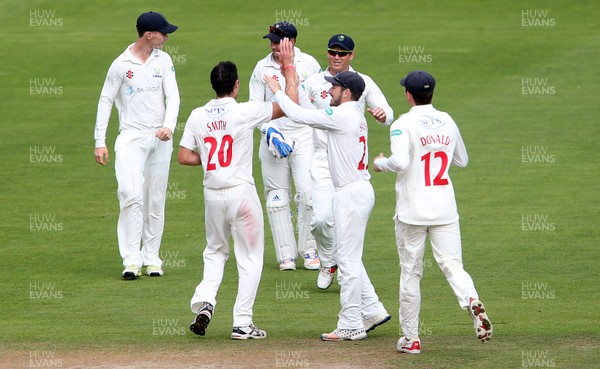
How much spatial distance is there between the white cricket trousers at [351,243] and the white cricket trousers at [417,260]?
1.79 ft

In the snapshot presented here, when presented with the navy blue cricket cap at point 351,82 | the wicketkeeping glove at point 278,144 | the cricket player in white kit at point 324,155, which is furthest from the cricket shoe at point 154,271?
the navy blue cricket cap at point 351,82

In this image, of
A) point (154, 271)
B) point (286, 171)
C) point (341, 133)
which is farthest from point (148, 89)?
point (341, 133)

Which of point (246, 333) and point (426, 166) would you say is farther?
point (246, 333)

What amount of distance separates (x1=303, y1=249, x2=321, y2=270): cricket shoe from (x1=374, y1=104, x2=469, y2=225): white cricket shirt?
3.98 meters

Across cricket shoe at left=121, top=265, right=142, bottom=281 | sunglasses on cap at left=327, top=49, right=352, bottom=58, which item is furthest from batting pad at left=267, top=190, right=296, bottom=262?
sunglasses on cap at left=327, top=49, right=352, bottom=58

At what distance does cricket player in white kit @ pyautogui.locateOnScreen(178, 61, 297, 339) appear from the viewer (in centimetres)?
1015

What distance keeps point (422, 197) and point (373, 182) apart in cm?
821

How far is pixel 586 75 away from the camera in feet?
76.9

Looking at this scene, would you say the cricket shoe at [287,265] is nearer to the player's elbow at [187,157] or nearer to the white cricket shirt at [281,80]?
the white cricket shirt at [281,80]

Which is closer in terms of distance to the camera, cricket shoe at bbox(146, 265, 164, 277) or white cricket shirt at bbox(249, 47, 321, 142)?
cricket shoe at bbox(146, 265, 164, 277)

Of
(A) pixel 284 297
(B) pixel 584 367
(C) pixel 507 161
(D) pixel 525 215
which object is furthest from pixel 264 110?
(C) pixel 507 161

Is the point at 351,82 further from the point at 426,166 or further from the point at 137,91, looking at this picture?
the point at 137,91

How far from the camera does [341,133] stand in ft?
33.0

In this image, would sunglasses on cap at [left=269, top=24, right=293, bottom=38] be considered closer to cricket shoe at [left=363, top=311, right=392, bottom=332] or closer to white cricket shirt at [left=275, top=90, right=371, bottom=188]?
white cricket shirt at [left=275, top=90, right=371, bottom=188]
